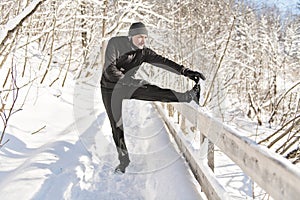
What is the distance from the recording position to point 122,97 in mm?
4035

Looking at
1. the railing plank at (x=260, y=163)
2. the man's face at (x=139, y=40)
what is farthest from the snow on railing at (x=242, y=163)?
the man's face at (x=139, y=40)

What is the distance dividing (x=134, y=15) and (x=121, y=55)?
8669mm

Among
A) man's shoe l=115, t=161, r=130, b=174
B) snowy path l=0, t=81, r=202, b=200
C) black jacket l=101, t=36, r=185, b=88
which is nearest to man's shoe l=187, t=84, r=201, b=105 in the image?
→ black jacket l=101, t=36, r=185, b=88

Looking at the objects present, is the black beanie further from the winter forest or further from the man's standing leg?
the winter forest

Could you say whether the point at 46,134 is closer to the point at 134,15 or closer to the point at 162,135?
the point at 162,135

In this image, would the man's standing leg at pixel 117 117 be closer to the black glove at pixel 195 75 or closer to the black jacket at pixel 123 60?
the black jacket at pixel 123 60

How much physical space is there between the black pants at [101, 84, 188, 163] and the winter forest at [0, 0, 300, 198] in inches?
60.0

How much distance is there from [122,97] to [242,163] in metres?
2.15

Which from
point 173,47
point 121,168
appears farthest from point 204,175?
point 173,47

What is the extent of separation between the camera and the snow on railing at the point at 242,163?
1459mm

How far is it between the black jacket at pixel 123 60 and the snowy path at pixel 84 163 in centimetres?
116

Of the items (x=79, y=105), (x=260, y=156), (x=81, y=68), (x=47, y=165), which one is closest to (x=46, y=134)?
(x=47, y=165)

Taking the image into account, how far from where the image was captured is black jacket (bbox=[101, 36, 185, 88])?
3.89m

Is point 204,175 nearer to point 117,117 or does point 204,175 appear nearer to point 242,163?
point 242,163
